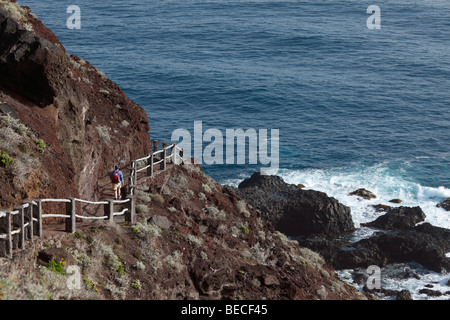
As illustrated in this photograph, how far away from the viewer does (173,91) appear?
83.0 metres

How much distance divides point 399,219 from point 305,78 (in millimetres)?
43313

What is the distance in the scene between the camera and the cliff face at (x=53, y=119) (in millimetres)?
19844

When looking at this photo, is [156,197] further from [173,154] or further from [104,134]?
[173,154]

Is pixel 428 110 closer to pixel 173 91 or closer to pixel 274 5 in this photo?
pixel 173 91

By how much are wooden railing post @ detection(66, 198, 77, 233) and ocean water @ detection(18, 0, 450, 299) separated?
31.2 m

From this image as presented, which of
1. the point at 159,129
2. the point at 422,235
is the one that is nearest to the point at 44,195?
the point at 422,235

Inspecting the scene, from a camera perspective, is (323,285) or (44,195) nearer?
(44,195)

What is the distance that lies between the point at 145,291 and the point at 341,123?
6026 cm

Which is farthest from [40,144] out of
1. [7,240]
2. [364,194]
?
[364,194]

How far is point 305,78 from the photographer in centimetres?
8969

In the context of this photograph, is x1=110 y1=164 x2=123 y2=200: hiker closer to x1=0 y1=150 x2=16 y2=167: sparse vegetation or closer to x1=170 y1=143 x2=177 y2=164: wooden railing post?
x1=0 y1=150 x2=16 y2=167: sparse vegetation

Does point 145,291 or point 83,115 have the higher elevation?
point 83,115

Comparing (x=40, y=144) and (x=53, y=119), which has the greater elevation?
(x=53, y=119)

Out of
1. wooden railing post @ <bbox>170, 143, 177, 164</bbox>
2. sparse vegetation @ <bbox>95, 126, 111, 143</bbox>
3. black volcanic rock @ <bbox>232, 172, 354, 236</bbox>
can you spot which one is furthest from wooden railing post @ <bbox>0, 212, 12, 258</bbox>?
black volcanic rock @ <bbox>232, 172, 354, 236</bbox>
